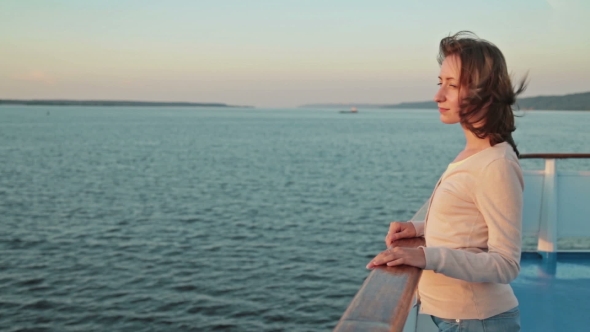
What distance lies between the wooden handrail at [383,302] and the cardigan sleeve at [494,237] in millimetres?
71

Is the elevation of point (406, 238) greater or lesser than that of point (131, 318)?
greater

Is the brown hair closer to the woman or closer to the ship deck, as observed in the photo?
the woman

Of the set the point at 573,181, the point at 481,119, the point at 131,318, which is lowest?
the point at 131,318

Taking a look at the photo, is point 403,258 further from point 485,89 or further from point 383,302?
point 485,89

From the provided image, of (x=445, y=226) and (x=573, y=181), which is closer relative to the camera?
(x=445, y=226)

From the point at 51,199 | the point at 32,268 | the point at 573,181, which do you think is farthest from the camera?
the point at 51,199

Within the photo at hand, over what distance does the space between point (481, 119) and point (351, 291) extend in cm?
980

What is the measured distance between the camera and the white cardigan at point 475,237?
1.33 metres

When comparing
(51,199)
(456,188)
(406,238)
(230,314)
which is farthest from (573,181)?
(51,199)

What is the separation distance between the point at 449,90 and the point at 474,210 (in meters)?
0.31

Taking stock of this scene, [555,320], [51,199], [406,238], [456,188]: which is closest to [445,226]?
[456,188]

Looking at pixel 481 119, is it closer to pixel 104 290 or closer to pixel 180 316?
pixel 180 316

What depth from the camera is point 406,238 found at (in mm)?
1794

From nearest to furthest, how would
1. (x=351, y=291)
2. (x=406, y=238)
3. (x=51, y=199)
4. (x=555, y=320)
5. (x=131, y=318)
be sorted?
(x=406, y=238)
(x=555, y=320)
(x=131, y=318)
(x=351, y=291)
(x=51, y=199)
